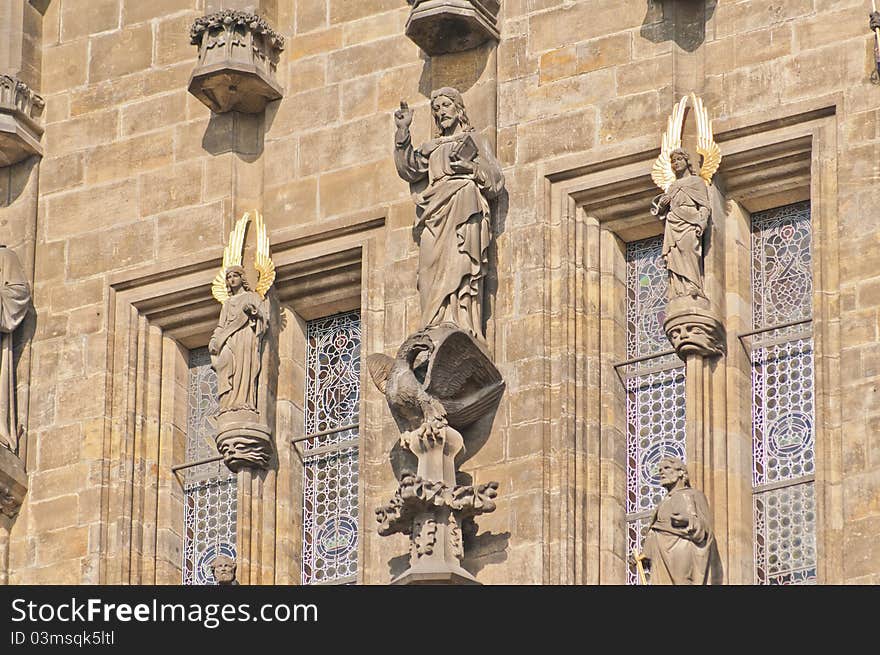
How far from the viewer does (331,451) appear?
3181 cm

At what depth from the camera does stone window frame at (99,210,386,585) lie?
31656 mm

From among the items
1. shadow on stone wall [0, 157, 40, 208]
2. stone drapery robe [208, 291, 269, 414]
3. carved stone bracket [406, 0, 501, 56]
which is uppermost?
carved stone bracket [406, 0, 501, 56]

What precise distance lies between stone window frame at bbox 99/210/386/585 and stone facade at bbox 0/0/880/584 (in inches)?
0.7

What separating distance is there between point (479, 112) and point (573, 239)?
1.02 m

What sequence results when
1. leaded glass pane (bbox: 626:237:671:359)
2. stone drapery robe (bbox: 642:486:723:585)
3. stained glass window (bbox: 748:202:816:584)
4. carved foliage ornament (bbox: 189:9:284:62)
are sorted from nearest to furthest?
1. stone drapery robe (bbox: 642:486:723:585)
2. stained glass window (bbox: 748:202:816:584)
3. leaded glass pane (bbox: 626:237:671:359)
4. carved foliage ornament (bbox: 189:9:284:62)

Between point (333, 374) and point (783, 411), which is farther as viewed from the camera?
point (333, 374)

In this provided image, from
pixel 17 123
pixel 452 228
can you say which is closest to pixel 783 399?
pixel 452 228

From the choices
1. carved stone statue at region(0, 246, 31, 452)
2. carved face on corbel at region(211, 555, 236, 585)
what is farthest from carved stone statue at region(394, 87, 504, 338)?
carved stone statue at region(0, 246, 31, 452)

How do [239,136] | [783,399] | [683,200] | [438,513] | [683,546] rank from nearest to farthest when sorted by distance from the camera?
[683,546]
[438,513]
[783,399]
[683,200]
[239,136]

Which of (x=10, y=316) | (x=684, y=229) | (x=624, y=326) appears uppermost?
(x=10, y=316)

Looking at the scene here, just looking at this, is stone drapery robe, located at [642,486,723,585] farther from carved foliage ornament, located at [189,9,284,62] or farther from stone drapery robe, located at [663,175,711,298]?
carved foliage ornament, located at [189,9,284,62]

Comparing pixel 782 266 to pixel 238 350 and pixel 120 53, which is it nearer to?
pixel 238 350

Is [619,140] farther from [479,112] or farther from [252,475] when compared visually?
[252,475]

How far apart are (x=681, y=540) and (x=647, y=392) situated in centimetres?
149
